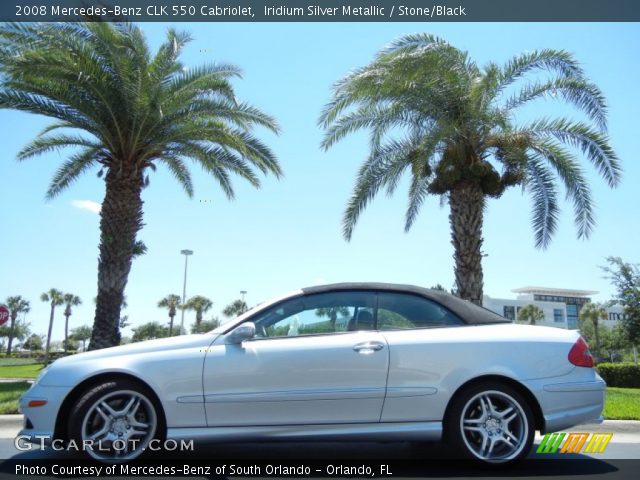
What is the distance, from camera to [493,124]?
11.6m

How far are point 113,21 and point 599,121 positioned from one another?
35.6ft

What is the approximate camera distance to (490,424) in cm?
414

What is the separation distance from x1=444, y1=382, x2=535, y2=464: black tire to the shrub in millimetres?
25584

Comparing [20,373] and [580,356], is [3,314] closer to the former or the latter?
[580,356]

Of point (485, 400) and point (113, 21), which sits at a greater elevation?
point (113, 21)

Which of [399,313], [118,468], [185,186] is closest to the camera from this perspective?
[118,468]

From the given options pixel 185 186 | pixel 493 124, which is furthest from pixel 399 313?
pixel 185 186

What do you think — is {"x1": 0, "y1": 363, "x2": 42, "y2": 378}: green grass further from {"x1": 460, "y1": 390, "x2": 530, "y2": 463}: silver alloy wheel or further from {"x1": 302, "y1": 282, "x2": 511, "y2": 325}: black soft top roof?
{"x1": 460, "y1": 390, "x2": 530, "y2": 463}: silver alloy wheel

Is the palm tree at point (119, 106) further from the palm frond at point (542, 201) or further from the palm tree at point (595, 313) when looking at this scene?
the palm tree at point (595, 313)

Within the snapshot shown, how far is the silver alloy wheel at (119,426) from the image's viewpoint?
3.96 metres

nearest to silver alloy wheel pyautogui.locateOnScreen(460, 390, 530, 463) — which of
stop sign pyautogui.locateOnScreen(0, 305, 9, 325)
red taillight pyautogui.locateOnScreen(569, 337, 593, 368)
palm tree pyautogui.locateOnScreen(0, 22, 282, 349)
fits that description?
red taillight pyautogui.locateOnScreen(569, 337, 593, 368)

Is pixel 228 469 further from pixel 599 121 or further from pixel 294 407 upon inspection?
pixel 599 121

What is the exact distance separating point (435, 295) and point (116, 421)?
2.80 meters

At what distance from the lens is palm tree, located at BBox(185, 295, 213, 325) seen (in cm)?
7031
